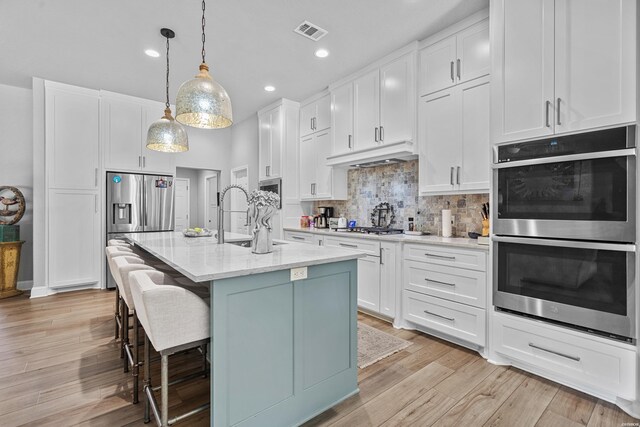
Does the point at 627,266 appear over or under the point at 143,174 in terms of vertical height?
under

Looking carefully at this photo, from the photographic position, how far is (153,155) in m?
4.90

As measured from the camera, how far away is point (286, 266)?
5.11 ft

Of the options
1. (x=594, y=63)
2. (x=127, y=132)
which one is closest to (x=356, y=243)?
(x=594, y=63)

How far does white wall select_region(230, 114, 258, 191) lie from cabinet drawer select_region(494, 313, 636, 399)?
4492mm

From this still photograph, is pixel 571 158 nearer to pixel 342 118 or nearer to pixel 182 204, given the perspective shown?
pixel 342 118

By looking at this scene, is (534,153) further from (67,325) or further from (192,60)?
(67,325)

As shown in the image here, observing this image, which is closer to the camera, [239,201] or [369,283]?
[369,283]

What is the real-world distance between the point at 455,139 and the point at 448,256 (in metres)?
1.09

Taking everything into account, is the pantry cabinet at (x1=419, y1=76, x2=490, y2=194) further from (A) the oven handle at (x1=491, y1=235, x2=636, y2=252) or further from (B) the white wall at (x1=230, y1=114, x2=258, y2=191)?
(B) the white wall at (x1=230, y1=114, x2=258, y2=191)

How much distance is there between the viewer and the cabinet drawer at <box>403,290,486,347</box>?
8.04 ft

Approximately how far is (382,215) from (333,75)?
1.90 meters

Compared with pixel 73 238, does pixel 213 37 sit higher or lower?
higher

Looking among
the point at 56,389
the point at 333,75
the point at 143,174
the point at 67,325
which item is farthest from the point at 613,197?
the point at 143,174

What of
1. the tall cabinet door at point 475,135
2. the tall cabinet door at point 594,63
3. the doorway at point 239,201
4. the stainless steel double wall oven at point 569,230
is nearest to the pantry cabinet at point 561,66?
the tall cabinet door at point 594,63
